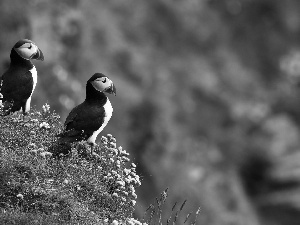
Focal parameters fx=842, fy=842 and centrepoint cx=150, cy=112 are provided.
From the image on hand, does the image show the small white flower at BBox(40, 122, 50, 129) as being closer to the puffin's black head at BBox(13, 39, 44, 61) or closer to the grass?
the grass

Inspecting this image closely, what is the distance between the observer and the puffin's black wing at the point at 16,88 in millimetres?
10609

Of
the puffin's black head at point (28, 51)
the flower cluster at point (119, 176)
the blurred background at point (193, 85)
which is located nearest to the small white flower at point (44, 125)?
the flower cluster at point (119, 176)

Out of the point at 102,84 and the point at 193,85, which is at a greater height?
the point at 193,85

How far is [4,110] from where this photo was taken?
10.4 meters

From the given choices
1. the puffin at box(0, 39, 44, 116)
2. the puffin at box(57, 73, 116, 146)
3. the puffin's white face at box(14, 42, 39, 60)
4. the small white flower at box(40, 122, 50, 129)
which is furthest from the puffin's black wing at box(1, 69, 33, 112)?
the small white flower at box(40, 122, 50, 129)

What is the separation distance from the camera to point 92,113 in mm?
10414

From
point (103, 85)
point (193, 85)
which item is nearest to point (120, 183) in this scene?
point (103, 85)

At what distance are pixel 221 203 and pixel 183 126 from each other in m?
5.14

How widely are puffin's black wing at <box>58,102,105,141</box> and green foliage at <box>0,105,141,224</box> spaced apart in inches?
9.1

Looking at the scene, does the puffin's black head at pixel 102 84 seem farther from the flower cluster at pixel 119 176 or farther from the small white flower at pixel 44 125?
the small white flower at pixel 44 125

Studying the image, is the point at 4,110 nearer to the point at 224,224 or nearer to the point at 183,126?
the point at 224,224

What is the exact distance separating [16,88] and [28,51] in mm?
503

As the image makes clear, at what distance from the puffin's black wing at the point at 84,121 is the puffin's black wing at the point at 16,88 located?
2.28 ft

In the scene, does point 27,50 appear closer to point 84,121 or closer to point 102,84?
point 102,84
